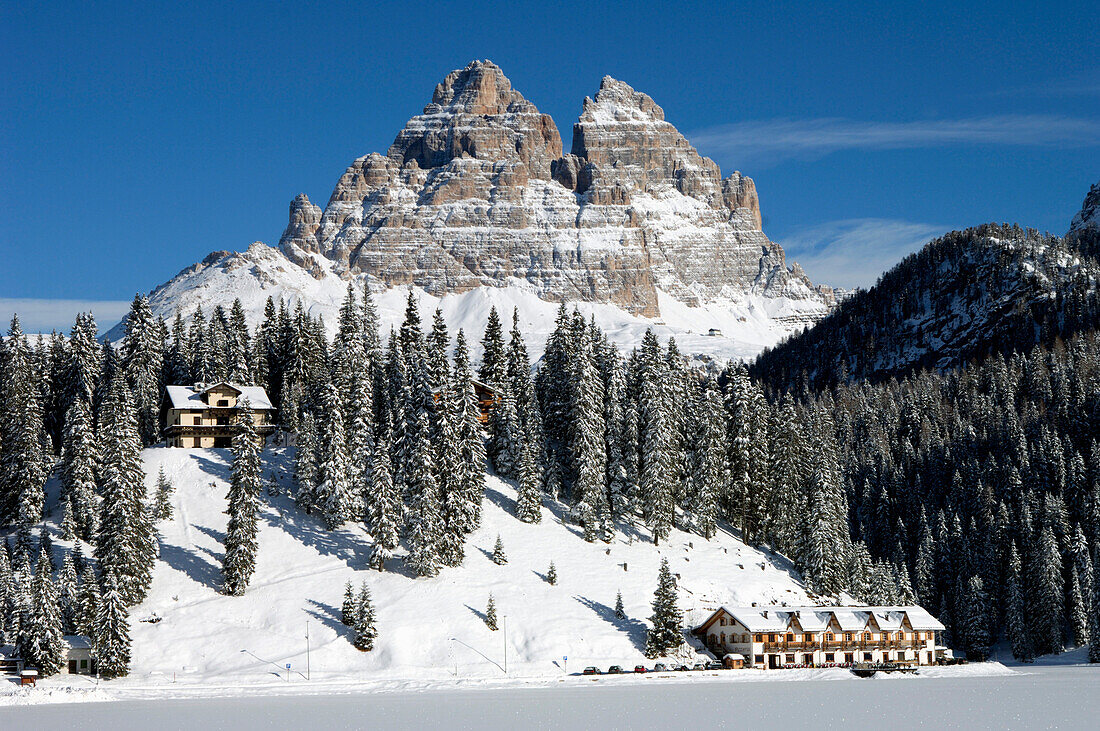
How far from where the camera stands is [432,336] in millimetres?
120688

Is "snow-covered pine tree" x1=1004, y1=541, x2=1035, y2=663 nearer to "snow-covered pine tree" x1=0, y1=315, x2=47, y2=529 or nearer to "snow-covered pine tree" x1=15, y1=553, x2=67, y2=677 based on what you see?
"snow-covered pine tree" x1=15, y1=553, x2=67, y2=677

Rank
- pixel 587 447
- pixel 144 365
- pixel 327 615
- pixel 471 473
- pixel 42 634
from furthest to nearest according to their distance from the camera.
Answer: pixel 144 365, pixel 587 447, pixel 471 473, pixel 327 615, pixel 42 634

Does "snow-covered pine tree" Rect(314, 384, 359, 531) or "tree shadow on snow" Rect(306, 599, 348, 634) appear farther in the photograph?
"snow-covered pine tree" Rect(314, 384, 359, 531)

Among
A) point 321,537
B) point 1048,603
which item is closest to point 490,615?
point 321,537

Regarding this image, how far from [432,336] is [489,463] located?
13.4 metres

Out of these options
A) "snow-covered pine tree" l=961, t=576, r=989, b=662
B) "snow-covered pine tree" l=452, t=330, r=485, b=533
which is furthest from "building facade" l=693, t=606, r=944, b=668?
"snow-covered pine tree" l=961, t=576, r=989, b=662

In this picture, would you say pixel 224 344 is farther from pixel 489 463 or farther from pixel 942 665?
pixel 942 665

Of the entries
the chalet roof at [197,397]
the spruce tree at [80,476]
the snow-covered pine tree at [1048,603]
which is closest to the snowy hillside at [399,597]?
the spruce tree at [80,476]

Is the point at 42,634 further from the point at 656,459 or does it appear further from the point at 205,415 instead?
the point at 656,459

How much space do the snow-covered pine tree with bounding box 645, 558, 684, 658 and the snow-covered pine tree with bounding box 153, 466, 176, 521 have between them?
133 ft

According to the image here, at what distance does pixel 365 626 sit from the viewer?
8906 centimetres

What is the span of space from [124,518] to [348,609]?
17058 mm

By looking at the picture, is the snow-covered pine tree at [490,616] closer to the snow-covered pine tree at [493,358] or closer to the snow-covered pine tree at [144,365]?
the snow-covered pine tree at [493,358]

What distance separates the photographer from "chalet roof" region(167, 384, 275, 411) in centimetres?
12044
